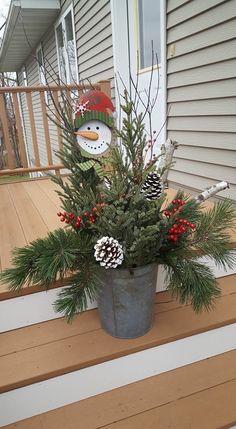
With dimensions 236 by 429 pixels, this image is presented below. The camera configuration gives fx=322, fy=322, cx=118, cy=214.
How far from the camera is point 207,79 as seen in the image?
2.21 metres

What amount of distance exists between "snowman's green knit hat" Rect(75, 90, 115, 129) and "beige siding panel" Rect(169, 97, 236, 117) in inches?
47.6

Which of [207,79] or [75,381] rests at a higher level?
[207,79]

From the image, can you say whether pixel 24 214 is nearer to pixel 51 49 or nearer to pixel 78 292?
pixel 78 292

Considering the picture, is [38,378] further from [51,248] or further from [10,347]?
[51,248]

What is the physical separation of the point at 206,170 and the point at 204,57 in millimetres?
775

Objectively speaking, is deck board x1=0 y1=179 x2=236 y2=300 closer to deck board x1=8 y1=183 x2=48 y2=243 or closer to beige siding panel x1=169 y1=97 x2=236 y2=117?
→ deck board x1=8 y1=183 x2=48 y2=243

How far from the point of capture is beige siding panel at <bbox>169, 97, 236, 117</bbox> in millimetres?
2064

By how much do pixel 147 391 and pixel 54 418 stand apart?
37 cm

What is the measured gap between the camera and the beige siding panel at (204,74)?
79.1 inches

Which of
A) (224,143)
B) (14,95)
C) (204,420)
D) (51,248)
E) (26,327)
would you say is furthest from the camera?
(14,95)

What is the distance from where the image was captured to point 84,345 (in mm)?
1313

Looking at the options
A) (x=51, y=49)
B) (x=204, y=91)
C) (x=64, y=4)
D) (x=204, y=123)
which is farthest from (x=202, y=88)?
(x=51, y=49)

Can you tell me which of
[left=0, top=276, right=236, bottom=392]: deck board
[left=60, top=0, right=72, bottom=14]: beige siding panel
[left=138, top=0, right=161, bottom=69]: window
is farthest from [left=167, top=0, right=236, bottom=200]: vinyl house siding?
[left=60, top=0, right=72, bottom=14]: beige siding panel

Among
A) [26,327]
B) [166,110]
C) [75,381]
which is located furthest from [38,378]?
[166,110]
